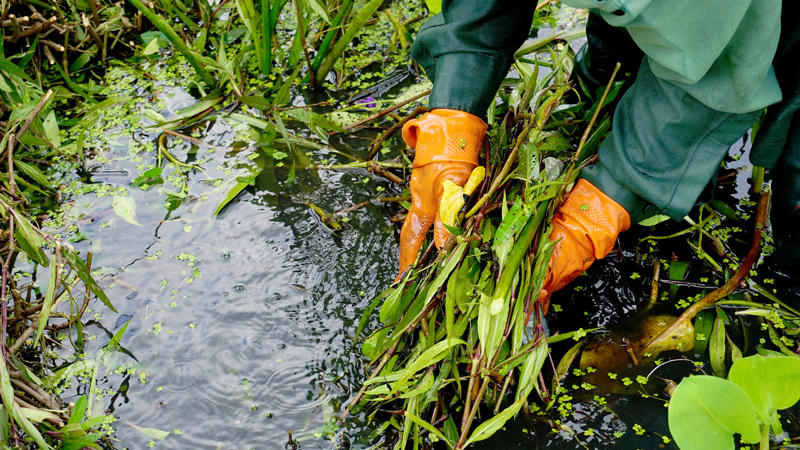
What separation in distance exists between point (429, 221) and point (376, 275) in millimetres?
235

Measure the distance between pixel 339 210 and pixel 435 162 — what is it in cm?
44

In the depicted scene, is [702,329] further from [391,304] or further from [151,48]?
[151,48]

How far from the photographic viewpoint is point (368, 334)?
72.9 inches

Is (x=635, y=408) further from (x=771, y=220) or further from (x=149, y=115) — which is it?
(x=149, y=115)

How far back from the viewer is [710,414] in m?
1.28

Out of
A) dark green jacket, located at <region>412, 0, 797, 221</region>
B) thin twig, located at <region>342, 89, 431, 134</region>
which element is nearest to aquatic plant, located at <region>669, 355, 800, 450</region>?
dark green jacket, located at <region>412, 0, 797, 221</region>

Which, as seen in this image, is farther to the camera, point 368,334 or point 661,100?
point 368,334

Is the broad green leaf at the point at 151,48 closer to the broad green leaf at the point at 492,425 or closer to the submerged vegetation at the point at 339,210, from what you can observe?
the submerged vegetation at the point at 339,210

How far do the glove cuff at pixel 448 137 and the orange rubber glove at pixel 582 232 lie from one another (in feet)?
1.10

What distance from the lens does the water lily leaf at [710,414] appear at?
125cm

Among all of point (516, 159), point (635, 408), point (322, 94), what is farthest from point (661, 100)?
point (322, 94)

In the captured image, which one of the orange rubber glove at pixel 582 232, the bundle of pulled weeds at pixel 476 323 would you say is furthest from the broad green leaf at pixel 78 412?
the orange rubber glove at pixel 582 232

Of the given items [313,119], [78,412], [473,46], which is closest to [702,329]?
[473,46]

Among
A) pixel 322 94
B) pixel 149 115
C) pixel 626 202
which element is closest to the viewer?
pixel 626 202
